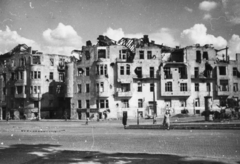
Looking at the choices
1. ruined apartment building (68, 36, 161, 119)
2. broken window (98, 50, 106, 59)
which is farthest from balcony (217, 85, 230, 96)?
broken window (98, 50, 106, 59)

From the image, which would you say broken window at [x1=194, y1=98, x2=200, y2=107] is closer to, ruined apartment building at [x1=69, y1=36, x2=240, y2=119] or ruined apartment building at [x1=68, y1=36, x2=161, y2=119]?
ruined apartment building at [x1=69, y1=36, x2=240, y2=119]

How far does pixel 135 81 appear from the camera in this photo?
184 feet

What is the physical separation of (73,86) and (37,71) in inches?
410

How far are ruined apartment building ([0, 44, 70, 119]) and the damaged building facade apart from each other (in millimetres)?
235

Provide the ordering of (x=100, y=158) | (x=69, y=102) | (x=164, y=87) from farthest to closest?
(x=69, y=102)
(x=164, y=87)
(x=100, y=158)

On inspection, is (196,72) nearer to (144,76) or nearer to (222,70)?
(222,70)

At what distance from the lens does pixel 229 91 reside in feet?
191

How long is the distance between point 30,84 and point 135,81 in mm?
24050

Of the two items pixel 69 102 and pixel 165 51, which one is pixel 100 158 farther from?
pixel 165 51

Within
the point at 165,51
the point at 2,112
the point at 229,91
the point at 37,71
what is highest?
the point at 165,51

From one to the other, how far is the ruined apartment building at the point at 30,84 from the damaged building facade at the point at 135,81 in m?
0.24

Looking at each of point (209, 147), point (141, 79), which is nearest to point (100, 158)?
point (209, 147)

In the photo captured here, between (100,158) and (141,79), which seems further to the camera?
(141,79)

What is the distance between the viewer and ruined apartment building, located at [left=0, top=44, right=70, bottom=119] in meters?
61.6
